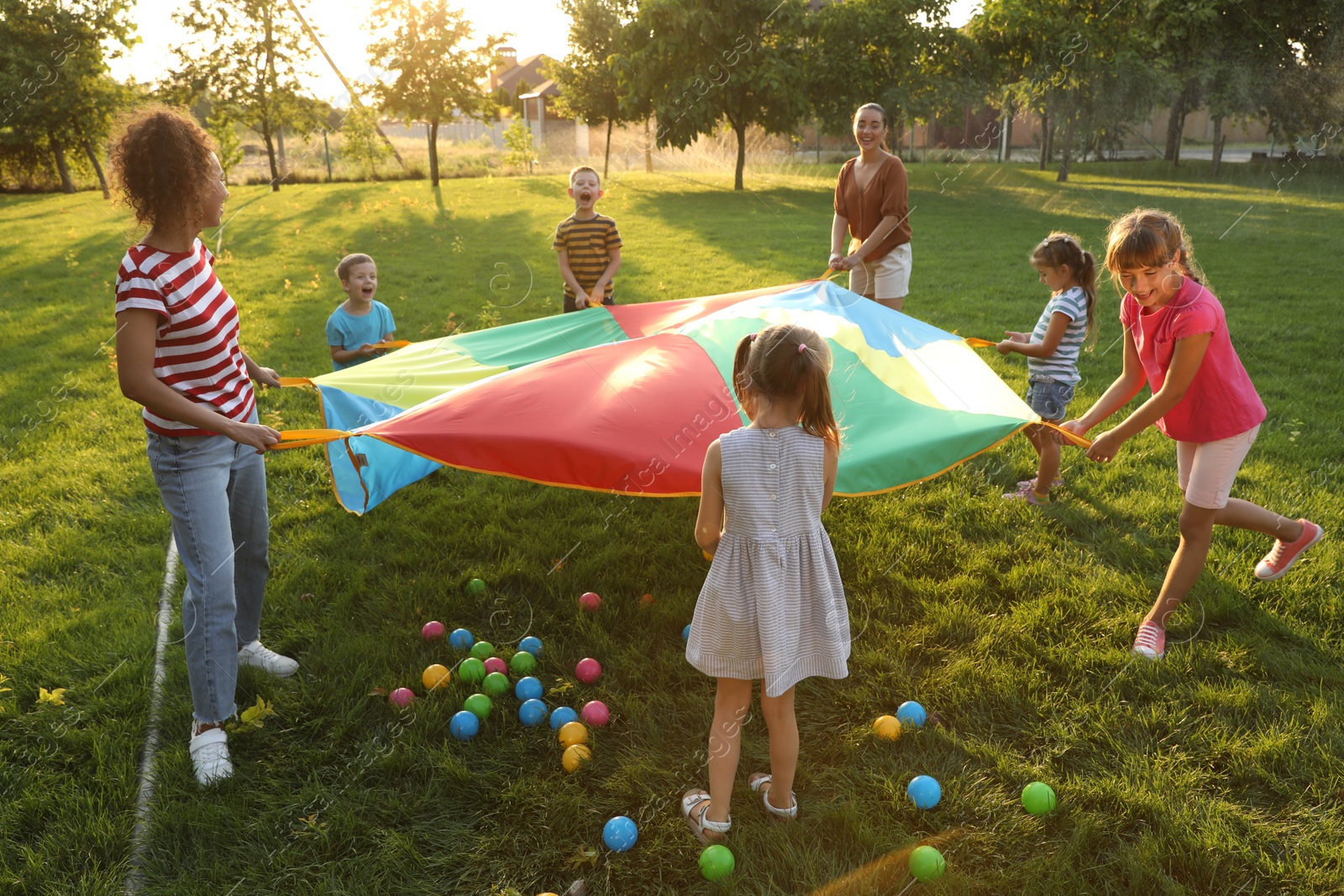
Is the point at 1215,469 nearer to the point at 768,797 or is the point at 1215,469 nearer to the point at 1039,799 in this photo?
the point at 1039,799

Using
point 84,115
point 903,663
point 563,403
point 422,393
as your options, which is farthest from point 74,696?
point 84,115

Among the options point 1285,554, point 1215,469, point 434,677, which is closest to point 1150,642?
point 1215,469

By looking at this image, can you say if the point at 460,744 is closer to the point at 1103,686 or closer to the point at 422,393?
the point at 422,393

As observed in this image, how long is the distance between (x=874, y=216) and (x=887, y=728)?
10.8 ft

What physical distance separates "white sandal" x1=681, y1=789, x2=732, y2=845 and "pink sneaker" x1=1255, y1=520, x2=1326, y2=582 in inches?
99.0

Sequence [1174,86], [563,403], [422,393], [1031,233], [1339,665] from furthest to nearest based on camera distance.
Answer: [1174,86], [1031,233], [422,393], [563,403], [1339,665]

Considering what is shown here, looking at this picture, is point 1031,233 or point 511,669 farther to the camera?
point 1031,233

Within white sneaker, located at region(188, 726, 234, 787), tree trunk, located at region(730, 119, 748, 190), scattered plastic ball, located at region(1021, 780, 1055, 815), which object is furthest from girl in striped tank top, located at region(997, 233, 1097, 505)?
tree trunk, located at region(730, 119, 748, 190)

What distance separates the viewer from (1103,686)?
2.87m

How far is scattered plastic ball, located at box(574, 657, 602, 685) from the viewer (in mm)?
3035

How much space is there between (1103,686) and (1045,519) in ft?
4.30

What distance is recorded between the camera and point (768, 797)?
95.3 inches

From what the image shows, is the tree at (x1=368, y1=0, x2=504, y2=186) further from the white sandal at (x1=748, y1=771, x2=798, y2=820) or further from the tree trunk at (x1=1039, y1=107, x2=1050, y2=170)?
the white sandal at (x1=748, y1=771, x2=798, y2=820)

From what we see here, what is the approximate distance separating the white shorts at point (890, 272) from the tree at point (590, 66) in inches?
819
